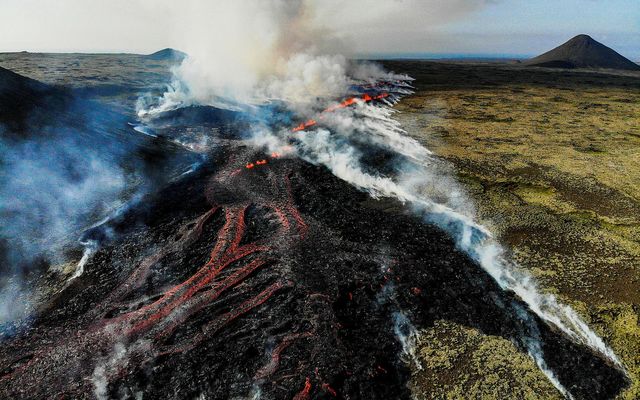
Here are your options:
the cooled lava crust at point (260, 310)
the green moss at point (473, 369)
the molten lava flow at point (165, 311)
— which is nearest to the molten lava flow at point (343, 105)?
the cooled lava crust at point (260, 310)

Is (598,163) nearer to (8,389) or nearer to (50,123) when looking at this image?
(8,389)

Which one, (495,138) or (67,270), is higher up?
(495,138)

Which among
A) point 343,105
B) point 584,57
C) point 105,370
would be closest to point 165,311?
point 105,370

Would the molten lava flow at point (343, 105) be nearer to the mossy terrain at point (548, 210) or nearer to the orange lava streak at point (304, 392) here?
the mossy terrain at point (548, 210)

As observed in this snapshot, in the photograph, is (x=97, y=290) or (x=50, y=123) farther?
(x=50, y=123)

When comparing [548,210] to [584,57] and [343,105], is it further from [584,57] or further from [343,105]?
[584,57]

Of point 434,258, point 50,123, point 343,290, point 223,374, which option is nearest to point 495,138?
point 434,258

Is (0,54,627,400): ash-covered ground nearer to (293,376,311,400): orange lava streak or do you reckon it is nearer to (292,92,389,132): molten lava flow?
(293,376,311,400): orange lava streak
